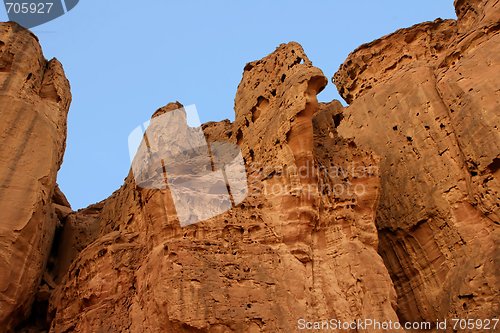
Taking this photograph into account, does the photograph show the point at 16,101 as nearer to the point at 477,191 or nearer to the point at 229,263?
the point at 229,263

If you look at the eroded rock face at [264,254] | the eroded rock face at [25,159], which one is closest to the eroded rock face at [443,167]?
the eroded rock face at [264,254]

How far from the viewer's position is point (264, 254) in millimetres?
12836

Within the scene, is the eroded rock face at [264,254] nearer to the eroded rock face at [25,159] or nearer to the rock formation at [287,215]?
the rock formation at [287,215]

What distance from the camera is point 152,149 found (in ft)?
50.9

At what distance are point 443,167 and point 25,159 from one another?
1287 cm

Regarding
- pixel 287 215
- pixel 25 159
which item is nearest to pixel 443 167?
pixel 287 215

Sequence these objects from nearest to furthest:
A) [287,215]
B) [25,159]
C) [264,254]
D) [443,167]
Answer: [264,254]
[287,215]
[25,159]
[443,167]

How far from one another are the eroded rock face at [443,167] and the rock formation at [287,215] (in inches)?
1.9

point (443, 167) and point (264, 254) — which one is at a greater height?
point (443, 167)

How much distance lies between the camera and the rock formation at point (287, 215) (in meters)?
12.4

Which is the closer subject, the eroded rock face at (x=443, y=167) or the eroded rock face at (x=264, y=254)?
the eroded rock face at (x=264, y=254)

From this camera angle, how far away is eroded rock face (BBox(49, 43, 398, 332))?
38.7ft

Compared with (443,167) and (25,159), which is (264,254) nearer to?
(443,167)

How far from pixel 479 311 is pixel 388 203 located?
5.24 m
